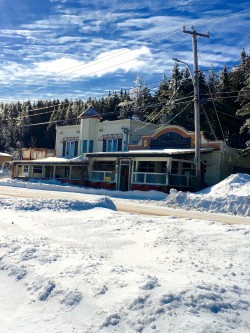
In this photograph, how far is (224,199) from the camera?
2005 centimetres

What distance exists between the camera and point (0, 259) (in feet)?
24.9

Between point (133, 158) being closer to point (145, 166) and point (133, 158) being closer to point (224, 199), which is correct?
→ point (145, 166)

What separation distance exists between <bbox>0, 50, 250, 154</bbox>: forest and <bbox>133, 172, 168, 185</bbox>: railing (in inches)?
239

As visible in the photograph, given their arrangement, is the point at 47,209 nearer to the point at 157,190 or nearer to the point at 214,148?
the point at 157,190

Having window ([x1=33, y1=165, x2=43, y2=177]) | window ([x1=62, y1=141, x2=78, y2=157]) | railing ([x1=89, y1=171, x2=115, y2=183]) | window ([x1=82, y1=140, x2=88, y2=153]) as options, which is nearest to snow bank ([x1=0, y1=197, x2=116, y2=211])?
railing ([x1=89, y1=171, x2=115, y2=183])

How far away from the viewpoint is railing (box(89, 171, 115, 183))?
34875mm

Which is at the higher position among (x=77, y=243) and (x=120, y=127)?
(x=120, y=127)

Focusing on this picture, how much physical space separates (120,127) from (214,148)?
1262 centimetres

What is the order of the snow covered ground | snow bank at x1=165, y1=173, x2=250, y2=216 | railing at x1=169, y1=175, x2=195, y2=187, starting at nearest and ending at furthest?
the snow covered ground → snow bank at x1=165, y1=173, x2=250, y2=216 → railing at x1=169, y1=175, x2=195, y2=187

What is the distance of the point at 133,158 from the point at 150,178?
9.28ft

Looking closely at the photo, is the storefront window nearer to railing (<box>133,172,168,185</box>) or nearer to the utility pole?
railing (<box>133,172,168,185</box>)

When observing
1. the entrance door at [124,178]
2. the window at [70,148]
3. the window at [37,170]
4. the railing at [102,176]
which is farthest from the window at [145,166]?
the window at [37,170]

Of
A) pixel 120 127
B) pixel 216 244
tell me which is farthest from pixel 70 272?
pixel 120 127

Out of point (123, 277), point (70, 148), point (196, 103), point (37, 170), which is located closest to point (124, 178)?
point (196, 103)
